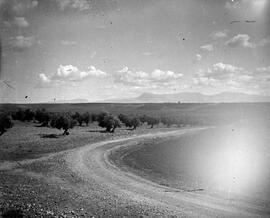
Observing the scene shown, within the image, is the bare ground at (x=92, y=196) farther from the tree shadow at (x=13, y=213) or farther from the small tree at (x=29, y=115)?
the small tree at (x=29, y=115)

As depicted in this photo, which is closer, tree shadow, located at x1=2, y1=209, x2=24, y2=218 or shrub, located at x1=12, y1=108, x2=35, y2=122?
tree shadow, located at x1=2, y1=209, x2=24, y2=218

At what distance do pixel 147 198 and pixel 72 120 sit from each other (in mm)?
48248

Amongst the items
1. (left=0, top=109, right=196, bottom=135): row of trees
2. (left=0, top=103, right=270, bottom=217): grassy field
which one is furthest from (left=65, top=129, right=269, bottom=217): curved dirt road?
(left=0, top=109, right=196, bottom=135): row of trees

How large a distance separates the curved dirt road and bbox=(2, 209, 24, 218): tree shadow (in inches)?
236

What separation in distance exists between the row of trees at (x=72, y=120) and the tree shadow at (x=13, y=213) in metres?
42.0

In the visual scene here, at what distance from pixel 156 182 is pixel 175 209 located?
26.6 ft

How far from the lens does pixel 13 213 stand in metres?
18.5

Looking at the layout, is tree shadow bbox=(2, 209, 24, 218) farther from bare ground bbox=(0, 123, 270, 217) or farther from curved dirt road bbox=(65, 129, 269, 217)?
curved dirt road bbox=(65, 129, 269, 217)

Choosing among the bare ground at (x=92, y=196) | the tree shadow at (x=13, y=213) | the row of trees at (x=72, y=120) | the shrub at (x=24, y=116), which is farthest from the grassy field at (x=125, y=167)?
the shrub at (x=24, y=116)

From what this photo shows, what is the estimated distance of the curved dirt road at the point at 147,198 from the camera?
20.5 meters

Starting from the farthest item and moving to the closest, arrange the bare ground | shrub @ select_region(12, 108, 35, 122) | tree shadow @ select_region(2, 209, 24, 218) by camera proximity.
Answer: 1. shrub @ select_region(12, 108, 35, 122)
2. the bare ground
3. tree shadow @ select_region(2, 209, 24, 218)

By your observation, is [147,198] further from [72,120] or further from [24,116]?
[24,116]

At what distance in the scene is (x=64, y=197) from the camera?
22594 millimetres

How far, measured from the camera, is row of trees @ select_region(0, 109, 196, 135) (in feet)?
215
